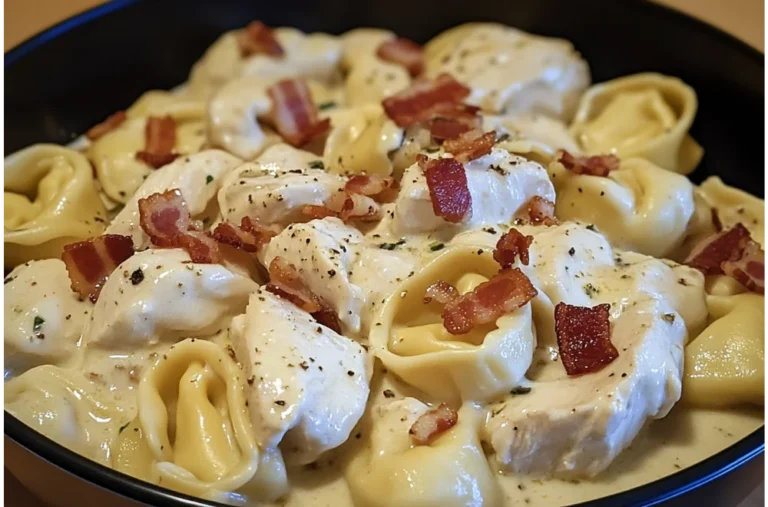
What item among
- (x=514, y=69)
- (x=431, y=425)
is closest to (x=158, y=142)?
(x=514, y=69)

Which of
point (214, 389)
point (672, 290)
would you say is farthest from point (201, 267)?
point (672, 290)

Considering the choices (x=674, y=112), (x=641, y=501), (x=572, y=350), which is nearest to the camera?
(x=641, y=501)

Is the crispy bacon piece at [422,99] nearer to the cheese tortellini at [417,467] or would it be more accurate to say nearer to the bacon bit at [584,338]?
the bacon bit at [584,338]

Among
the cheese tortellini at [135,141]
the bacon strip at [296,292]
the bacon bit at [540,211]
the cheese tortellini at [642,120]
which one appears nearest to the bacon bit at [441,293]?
the bacon strip at [296,292]

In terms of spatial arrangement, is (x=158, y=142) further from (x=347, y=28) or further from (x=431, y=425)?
(x=431, y=425)

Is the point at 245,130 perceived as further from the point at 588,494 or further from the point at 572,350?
the point at 588,494

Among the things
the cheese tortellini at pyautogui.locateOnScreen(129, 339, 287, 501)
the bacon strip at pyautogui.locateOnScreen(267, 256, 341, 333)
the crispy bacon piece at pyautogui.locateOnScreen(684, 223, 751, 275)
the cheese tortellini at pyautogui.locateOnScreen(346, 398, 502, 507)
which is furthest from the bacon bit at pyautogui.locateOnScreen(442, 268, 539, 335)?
the crispy bacon piece at pyautogui.locateOnScreen(684, 223, 751, 275)
